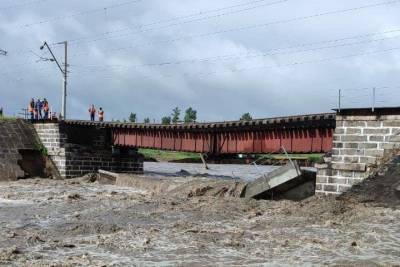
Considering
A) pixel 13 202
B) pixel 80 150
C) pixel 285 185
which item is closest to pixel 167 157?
pixel 80 150

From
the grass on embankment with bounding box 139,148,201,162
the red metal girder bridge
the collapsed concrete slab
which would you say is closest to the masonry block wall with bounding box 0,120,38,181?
the red metal girder bridge

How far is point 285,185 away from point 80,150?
60.8 feet

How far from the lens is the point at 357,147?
742 inches

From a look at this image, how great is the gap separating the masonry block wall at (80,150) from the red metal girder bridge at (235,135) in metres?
0.71

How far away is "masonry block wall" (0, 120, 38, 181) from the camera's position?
33250 millimetres

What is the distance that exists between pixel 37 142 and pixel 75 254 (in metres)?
26.1

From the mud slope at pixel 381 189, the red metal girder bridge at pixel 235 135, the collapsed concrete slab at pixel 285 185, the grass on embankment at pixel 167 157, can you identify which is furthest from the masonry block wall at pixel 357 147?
the grass on embankment at pixel 167 157

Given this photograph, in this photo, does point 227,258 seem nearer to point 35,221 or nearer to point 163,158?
point 35,221

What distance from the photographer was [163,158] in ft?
246

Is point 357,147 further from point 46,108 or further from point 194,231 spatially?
point 46,108

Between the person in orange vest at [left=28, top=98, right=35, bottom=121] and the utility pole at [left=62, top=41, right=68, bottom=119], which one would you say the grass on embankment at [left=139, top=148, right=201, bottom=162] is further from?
the person in orange vest at [left=28, top=98, right=35, bottom=121]

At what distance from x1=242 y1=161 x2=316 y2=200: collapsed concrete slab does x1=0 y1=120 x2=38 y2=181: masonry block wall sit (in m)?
16.8

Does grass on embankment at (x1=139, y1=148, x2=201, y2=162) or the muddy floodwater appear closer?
the muddy floodwater

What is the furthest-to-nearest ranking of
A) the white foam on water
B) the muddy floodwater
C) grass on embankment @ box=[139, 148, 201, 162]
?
grass on embankment @ box=[139, 148, 201, 162] → the white foam on water → the muddy floodwater
